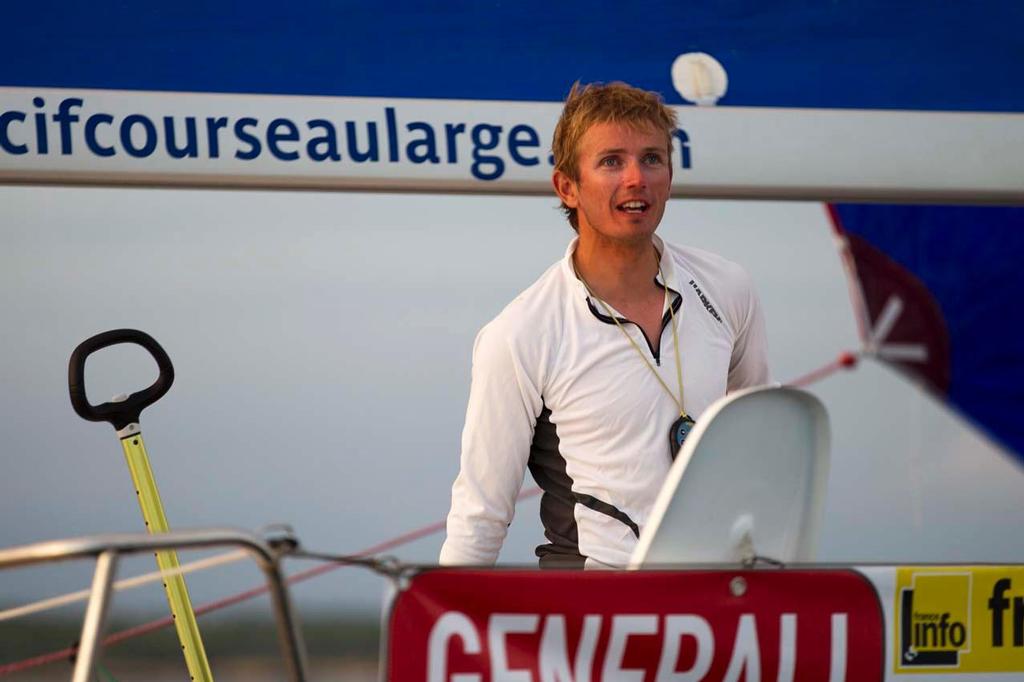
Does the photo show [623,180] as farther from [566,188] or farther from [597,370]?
[597,370]

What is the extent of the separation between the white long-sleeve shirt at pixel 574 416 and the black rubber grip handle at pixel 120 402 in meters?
0.59

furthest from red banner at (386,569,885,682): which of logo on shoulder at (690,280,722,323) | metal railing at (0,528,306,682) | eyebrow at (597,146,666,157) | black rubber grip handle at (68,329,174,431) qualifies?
black rubber grip handle at (68,329,174,431)

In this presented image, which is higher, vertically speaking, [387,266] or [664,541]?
[387,266]

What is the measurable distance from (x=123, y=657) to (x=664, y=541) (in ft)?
5.27

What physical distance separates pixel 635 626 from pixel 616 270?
80cm

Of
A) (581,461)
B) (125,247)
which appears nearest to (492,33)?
(125,247)

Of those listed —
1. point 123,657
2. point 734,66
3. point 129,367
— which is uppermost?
point 734,66

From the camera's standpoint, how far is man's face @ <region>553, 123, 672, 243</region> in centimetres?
252

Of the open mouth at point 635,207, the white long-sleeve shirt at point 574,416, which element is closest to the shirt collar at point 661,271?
the white long-sleeve shirt at point 574,416

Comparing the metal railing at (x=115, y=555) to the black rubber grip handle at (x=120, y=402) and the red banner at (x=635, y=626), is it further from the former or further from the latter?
the black rubber grip handle at (x=120, y=402)

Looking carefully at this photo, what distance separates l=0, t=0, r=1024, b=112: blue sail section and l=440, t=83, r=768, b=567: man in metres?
0.73

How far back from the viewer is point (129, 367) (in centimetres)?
322

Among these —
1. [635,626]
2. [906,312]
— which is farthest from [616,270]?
[906,312]

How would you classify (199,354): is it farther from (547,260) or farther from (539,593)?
(539,593)
